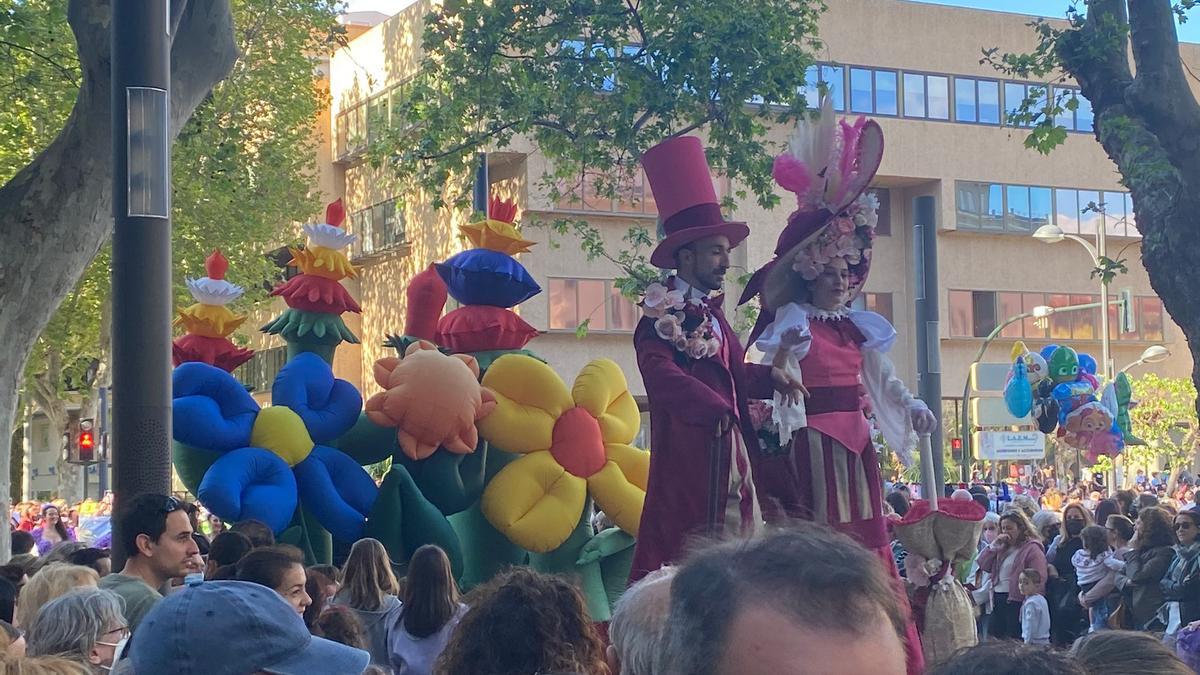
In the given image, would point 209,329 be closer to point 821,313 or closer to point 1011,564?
point 821,313

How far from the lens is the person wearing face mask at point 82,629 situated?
482 cm

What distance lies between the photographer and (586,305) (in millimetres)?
35375

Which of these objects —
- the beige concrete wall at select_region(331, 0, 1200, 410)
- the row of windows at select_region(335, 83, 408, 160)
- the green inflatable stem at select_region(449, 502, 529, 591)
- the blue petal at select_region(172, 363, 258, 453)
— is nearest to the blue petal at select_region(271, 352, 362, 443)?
the blue petal at select_region(172, 363, 258, 453)

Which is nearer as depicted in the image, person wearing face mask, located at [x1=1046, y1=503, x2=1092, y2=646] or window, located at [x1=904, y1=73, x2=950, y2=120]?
person wearing face mask, located at [x1=1046, y1=503, x2=1092, y2=646]

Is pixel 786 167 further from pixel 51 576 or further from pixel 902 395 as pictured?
pixel 51 576

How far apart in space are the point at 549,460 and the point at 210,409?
2.22m

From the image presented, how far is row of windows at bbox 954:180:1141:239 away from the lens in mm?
40031

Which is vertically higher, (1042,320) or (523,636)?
(1042,320)

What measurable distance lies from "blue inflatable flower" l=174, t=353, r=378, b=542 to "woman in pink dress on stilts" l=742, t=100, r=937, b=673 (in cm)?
336

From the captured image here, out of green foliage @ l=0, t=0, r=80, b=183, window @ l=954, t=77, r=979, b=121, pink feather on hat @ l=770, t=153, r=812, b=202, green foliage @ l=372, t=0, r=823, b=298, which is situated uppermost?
window @ l=954, t=77, r=979, b=121

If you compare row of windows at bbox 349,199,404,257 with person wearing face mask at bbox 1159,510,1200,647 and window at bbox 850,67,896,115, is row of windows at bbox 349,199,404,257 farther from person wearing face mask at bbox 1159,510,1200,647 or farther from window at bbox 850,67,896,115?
person wearing face mask at bbox 1159,510,1200,647

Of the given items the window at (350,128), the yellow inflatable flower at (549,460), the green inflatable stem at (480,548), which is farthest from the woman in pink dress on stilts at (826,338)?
the window at (350,128)

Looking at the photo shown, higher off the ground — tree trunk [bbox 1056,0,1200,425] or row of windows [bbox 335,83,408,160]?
row of windows [bbox 335,83,408,160]

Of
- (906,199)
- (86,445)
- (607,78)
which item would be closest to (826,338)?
(607,78)
